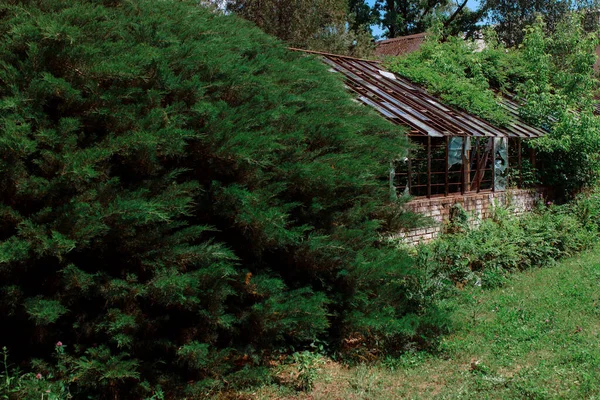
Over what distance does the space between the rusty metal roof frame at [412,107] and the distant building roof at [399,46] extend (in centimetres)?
1351

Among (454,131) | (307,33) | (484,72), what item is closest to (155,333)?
(454,131)

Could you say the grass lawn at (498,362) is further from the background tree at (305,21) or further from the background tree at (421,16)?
the background tree at (421,16)

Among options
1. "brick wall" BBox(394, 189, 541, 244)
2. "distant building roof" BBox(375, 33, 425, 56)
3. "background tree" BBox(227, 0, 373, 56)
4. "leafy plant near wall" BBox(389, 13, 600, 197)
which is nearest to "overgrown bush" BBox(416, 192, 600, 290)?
"brick wall" BBox(394, 189, 541, 244)

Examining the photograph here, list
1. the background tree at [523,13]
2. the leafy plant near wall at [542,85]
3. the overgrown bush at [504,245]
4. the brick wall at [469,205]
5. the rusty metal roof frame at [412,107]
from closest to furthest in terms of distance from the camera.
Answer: the overgrown bush at [504,245] → the brick wall at [469,205] → the rusty metal roof frame at [412,107] → the leafy plant near wall at [542,85] → the background tree at [523,13]

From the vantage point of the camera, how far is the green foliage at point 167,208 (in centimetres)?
462

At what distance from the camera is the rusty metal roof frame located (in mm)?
13102

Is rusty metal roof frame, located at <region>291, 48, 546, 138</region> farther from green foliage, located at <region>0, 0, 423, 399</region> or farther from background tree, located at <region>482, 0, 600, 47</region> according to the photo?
background tree, located at <region>482, 0, 600, 47</region>

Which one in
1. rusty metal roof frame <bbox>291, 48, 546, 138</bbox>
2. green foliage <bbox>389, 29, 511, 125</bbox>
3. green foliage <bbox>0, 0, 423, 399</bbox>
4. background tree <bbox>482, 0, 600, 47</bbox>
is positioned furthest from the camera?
background tree <bbox>482, 0, 600, 47</bbox>

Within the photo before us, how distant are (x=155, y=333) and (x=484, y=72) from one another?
17822 mm

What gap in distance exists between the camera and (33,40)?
480cm

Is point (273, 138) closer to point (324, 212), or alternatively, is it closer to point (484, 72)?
point (324, 212)

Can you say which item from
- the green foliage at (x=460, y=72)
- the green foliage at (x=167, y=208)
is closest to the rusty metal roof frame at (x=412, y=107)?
the green foliage at (x=460, y=72)

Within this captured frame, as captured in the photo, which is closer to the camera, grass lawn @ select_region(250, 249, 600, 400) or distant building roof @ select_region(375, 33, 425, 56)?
grass lawn @ select_region(250, 249, 600, 400)

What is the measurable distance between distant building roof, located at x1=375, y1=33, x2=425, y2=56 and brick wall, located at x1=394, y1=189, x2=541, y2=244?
16.9m
